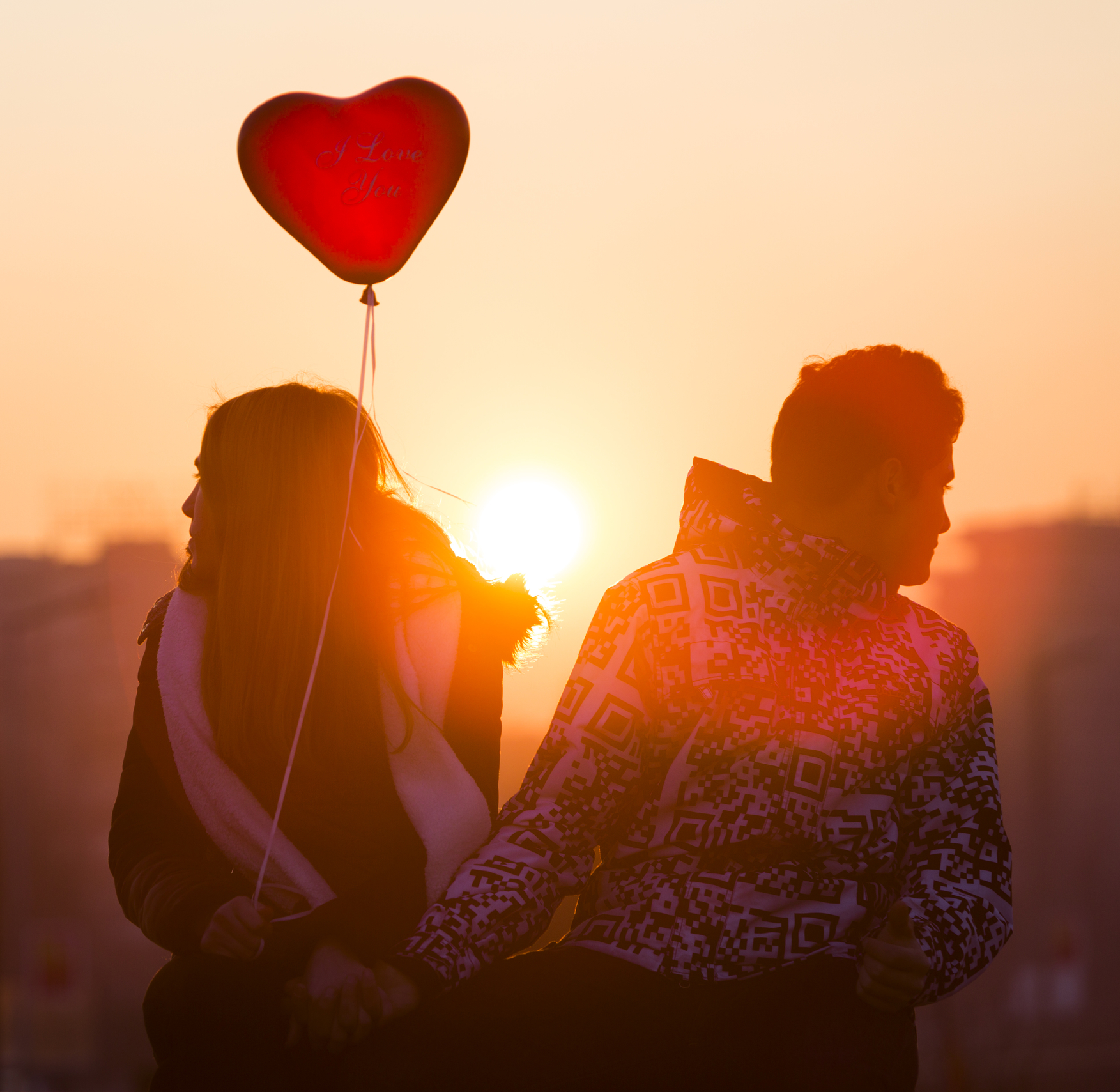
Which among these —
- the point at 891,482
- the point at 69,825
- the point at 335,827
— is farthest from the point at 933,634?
the point at 69,825

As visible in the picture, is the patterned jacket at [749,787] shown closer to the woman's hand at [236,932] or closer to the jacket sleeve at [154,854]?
the woman's hand at [236,932]

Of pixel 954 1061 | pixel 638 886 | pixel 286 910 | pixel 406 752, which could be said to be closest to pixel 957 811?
pixel 638 886

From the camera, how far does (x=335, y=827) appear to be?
3.21 meters

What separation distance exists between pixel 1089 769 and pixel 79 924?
31.4 meters

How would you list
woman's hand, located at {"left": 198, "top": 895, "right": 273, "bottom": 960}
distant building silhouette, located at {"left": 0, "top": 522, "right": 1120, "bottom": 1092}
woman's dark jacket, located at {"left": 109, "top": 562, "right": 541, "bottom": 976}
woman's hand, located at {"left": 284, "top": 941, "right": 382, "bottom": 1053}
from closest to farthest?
woman's hand, located at {"left": 284, "top": 941, "right": 382, "bottom": 1053} < woman's hand, located at {"left": 198, "top": 895, "right": 273, "bottom": 960} < woman's dark jacket, located at {"left": 109, "top": 562, "right": 541, "bottom": 976} < distant building silhouette, located at {"left": 0, "top": 522, "right": 1120, "bottom": 1092}

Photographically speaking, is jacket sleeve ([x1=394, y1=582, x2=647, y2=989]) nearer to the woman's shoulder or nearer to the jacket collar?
the jacket collar

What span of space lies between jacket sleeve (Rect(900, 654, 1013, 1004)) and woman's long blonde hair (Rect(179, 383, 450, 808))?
1128mm

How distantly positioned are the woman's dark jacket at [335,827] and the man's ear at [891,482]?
0.80 meters

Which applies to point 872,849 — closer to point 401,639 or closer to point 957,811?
point 957,811

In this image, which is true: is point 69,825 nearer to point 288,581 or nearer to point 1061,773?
point 1061,773

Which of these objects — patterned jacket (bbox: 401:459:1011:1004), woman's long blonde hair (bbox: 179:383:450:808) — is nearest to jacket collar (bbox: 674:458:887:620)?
patterned jacket (bbox: 401:459:1011:1004)

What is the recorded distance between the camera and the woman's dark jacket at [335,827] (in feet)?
10.00

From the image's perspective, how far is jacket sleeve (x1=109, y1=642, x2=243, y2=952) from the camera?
3.07 metres

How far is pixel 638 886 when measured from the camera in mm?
3039
